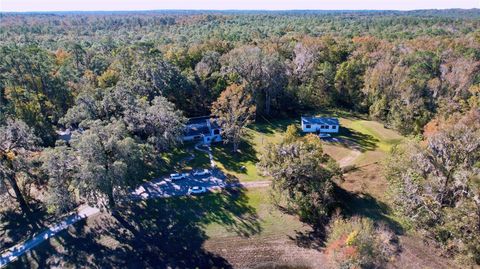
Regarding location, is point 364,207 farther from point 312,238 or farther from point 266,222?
point 266,222

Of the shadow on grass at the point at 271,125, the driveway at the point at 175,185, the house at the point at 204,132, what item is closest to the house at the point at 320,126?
the shadow on grass at the point at 271,125

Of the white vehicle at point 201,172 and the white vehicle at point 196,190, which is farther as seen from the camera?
the white vehicle at point 201,172

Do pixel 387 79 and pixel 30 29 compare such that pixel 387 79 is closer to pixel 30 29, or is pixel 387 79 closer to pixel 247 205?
pixel 247 205

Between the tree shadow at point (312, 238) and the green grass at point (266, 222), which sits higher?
the green grass at point (266, 222)

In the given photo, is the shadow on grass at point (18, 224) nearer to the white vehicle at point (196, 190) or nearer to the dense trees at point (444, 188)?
the white vehicle at point (196, 190)

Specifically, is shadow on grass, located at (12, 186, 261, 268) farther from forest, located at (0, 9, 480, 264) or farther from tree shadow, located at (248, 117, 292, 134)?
tree shadow, located at (248, 117, 292, 134)

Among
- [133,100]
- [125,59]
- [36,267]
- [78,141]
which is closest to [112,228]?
[36,267]
